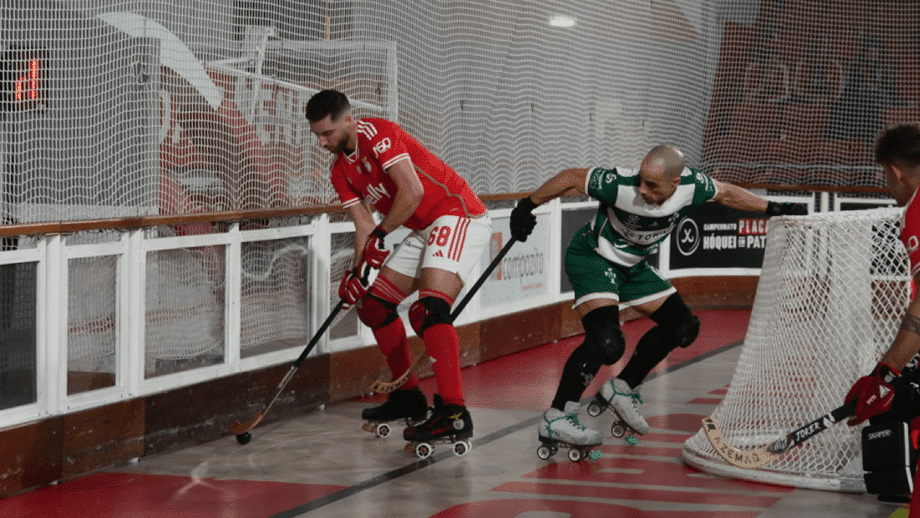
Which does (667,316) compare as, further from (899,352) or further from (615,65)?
(615,65)

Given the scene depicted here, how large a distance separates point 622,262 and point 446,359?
3.02 feet

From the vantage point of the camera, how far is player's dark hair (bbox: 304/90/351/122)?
570 centimetres

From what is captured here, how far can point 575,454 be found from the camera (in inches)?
224

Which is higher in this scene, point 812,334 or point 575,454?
point 812,334

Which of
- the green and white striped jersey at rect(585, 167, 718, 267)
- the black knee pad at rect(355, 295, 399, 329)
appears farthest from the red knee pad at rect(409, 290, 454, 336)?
the green and white striped jersey at rect(585, 167, 718, 267)

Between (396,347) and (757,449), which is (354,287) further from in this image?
(757,449)

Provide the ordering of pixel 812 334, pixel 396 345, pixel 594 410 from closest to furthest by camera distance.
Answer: pixel 812 334, pixel 396 345, pixel 594 410

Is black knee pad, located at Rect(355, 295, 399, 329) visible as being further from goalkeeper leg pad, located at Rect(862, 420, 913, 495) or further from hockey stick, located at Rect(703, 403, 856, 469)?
goalkeeper leg pad, located at Rect(862, 420, 913, 495)

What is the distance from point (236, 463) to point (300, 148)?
2178mm

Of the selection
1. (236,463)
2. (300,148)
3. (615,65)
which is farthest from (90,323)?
(615,65)

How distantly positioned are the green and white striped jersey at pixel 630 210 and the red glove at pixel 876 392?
6.44 ft

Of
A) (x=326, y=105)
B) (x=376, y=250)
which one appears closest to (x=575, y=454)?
(x=376, y=250)

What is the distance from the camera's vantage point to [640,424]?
607 cm

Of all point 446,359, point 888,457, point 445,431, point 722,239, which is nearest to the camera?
point 888,457
